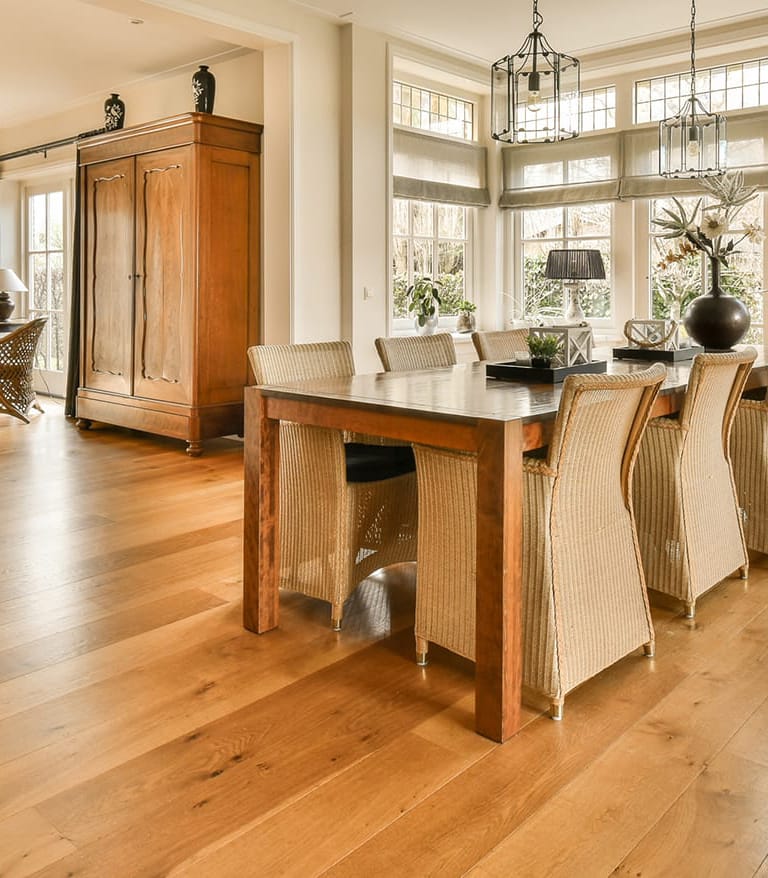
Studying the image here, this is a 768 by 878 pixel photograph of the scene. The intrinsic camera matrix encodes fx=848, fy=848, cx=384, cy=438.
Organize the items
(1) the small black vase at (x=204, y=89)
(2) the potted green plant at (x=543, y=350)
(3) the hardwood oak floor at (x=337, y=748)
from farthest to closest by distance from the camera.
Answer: (1) the small black vase at (x=204, y=89) → (2) the potted green plant at (x=543, y=350) → (3) the hardwood oak floor at (x=337, y=748)

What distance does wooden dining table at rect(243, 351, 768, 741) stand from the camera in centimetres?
196

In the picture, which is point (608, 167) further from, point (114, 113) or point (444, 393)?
point (444, 393)

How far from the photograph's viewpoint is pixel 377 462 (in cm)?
287

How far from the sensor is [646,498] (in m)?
2.80

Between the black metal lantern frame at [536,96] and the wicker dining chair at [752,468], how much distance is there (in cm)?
128

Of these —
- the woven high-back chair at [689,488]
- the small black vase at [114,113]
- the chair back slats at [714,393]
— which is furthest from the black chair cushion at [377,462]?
the small black vase at [114,113]

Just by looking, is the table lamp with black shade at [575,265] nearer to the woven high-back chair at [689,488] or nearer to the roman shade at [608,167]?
the roman shade at [608,167]

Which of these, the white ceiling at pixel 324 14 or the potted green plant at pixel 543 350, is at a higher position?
the white ceiling at pixel 324 14

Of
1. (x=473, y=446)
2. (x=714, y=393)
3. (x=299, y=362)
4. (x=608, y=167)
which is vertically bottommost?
(x=473, y=446)

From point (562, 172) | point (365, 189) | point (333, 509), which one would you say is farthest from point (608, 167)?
point (333, 509)

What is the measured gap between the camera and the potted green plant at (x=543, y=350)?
9.55 ft

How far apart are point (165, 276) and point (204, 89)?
1.30 meters

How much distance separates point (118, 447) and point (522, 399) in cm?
412

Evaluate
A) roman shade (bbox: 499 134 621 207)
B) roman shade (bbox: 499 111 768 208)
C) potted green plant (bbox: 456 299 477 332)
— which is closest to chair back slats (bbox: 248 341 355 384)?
roman shade (bbox: 499 111 768 208)
